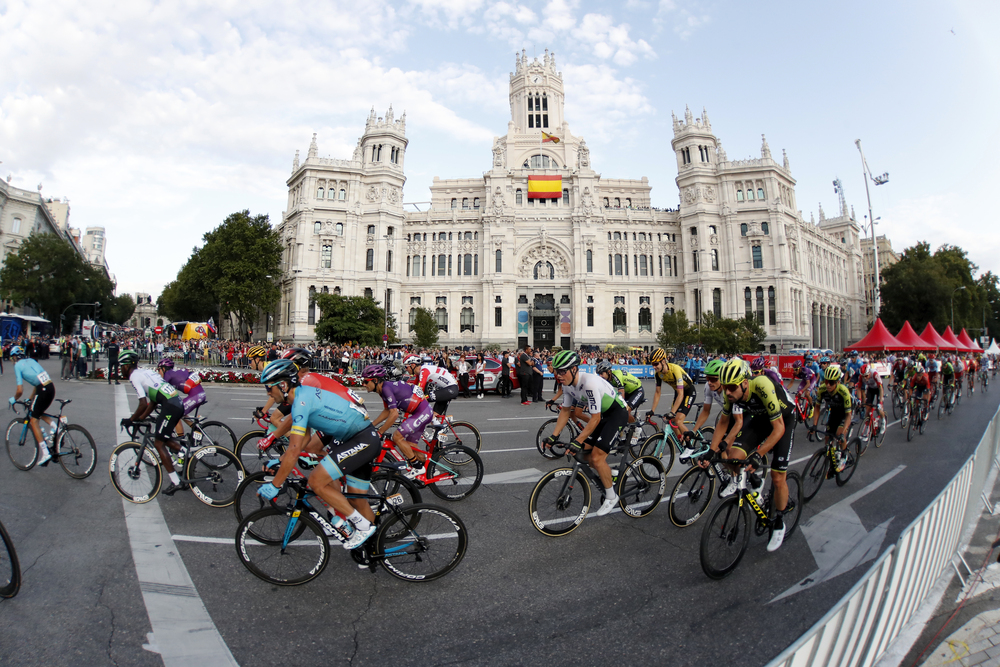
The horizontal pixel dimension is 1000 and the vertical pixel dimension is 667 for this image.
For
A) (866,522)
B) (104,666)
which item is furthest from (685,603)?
(104,666)

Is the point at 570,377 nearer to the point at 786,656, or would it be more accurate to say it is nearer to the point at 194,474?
the point at 786,656

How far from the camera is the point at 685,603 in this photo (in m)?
3.84

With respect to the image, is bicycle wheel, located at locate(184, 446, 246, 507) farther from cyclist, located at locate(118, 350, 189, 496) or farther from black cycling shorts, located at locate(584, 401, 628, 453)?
black cycling shorts, located at locate(584, 401, 628, 453)

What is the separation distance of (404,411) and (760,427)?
14.1ft

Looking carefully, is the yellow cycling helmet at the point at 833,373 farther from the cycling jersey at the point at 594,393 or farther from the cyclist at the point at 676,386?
the cycling jersey at the point at 594,393

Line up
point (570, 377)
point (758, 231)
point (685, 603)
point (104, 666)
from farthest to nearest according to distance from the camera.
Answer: point (758, 231) < point (570, 377) < point (685, 603) < point (104, 666)

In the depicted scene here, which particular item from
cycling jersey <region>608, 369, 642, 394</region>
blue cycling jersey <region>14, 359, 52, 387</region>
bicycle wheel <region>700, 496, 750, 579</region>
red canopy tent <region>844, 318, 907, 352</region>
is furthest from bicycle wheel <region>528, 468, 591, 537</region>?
red canopy tent <region>844, 318, 907, 352</region>

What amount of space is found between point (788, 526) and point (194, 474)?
7.02 m

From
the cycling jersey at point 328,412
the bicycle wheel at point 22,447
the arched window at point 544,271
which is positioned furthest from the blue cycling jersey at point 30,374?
the arched window at point 544,271

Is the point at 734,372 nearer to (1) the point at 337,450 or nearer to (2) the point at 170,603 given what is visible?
(1) the point at 337,450

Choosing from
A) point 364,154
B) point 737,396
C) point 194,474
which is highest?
point 364,154

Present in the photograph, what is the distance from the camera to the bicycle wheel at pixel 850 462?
285 inches

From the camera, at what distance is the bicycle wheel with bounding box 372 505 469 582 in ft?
13.4

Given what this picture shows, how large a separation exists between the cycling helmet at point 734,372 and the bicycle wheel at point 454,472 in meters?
3.22
